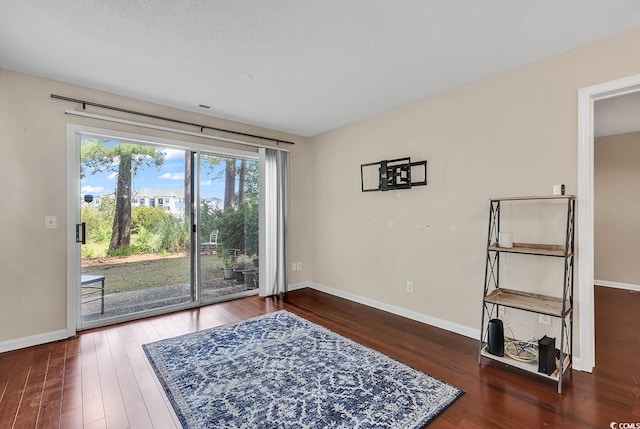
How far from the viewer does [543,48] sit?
2314 mm

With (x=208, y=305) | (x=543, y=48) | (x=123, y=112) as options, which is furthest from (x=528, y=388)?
(x=123, y=112)

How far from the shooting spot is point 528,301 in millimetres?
2385

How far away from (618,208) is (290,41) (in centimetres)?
616

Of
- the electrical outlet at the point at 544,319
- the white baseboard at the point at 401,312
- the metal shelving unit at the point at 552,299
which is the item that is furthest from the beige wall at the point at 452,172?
the electrical outlet at the point at 544,319

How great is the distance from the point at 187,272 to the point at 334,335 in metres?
2.17

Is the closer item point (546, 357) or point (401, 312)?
point (546, 357)

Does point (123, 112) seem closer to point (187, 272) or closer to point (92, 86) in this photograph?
point (92, 86)

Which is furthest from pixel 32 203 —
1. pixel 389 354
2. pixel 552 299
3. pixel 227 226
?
pixel 552 299

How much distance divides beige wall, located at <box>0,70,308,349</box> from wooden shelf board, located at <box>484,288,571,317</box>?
4.14 m

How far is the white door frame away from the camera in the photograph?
225cm

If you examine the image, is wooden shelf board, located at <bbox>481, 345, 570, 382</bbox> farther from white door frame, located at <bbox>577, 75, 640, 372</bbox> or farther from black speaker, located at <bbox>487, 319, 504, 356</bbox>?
white door frame, located at <bbox>577, 75, 640, 372</bbox>

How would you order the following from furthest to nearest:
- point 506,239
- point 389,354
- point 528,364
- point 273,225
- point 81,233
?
point 273,225 < point 81,233 < point 389,354 < point 506,239 < point 528,364

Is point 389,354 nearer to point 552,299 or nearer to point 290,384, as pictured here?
point 290,384

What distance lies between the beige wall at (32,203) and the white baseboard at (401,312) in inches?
117
